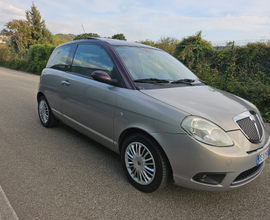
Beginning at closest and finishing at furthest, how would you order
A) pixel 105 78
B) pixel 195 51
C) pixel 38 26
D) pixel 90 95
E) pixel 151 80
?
pixel 105 78, pixel 151 80, pixel 90 95, pixel 195 51, pixel 38 26

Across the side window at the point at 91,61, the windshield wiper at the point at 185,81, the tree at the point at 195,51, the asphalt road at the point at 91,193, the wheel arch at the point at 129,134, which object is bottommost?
the asphalt road at the point at 91,193

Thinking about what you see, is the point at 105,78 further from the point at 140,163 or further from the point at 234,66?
the point at 234,66

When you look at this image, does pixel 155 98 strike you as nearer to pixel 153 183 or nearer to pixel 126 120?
pixel 126 120

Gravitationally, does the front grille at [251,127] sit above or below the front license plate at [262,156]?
above

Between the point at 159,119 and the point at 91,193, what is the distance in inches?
45.7

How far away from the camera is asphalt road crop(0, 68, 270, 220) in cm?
212

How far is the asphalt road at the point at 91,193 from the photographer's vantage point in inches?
83.3

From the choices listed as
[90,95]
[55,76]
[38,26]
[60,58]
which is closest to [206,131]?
[90,95]

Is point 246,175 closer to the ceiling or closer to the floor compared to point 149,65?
closer to the floor

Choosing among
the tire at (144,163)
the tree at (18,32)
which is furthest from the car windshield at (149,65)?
the tree at (18,32)

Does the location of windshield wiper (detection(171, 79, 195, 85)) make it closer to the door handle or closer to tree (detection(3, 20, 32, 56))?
the door handle

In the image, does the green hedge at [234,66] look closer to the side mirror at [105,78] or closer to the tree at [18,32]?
the side mirror at [105,78]

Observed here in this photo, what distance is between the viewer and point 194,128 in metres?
2.00

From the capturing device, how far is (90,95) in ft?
9.74
